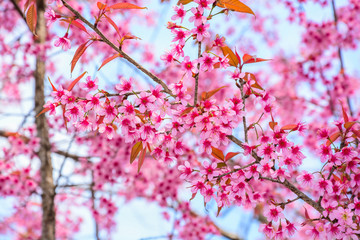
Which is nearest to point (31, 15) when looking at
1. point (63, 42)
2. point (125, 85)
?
point (63, 42)

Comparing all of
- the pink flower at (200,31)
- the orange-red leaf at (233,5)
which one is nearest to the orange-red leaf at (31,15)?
the pink flower at (200,31)

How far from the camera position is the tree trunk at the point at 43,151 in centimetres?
349

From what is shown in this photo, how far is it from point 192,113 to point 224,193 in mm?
471

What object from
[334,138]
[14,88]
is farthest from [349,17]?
[14,88]

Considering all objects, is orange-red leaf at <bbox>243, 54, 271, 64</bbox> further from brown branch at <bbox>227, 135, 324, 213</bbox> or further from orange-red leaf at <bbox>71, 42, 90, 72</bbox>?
orange-red leaf at <bbox>71, 42, 90, 72</bbox>

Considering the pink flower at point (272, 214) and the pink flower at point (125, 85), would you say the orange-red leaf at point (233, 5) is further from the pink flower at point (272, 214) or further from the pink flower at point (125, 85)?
the pink flower at point (272, 214)

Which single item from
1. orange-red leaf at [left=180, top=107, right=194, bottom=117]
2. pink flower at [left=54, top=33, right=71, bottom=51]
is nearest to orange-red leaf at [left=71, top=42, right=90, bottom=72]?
pink flower at [left=54, top=33, right=71, bottom=51]

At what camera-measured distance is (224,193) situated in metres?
1.69

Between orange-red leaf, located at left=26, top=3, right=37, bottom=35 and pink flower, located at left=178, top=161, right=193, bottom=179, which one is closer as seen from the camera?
orange-red leaf, located at left=26, top=3, right=37, bottom=35

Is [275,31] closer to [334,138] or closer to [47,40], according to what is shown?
[47,40]

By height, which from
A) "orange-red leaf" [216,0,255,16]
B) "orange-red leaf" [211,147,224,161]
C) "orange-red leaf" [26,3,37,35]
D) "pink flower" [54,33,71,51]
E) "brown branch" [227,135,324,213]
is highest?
"orange-red leaf" [26,3,37,35]

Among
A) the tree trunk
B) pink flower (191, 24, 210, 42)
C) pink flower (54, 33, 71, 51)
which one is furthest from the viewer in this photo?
the tree trunk

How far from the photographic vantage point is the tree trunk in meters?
3.49


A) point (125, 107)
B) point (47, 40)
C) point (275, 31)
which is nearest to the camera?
point (125, 107)
